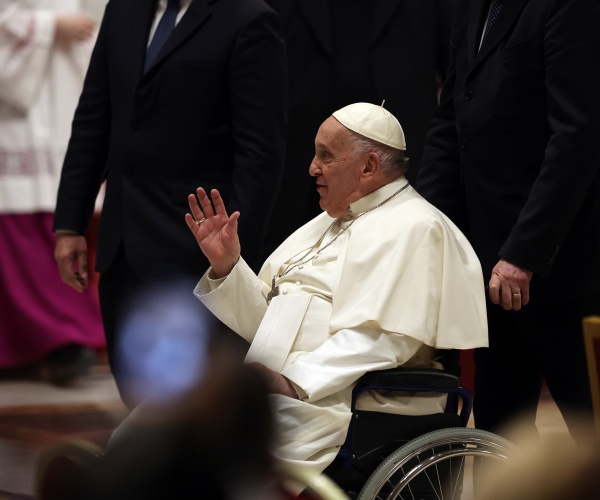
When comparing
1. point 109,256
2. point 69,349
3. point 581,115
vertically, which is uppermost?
point 581,115

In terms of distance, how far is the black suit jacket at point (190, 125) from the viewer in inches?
161

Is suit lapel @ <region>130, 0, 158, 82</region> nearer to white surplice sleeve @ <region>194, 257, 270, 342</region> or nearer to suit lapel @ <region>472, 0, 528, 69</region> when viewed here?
white surplice sleeve @ <region>194, 257, 270, 342</region>

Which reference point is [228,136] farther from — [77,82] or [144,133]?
[77,82]

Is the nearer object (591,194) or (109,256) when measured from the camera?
(591,194)

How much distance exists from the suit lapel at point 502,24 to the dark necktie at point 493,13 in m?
0.03

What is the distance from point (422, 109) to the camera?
16.6ft

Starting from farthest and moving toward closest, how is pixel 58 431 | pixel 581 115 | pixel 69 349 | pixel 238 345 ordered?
pixel 69 349, pixel 58 431, pixel 238 345, pixel 581 115

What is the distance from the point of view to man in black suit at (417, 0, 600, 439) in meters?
3.26

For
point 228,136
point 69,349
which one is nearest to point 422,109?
point 228,136

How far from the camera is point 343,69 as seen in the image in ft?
16.3

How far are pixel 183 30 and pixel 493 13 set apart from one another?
109 centimetres

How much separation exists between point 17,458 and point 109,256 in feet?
Result: 3.17

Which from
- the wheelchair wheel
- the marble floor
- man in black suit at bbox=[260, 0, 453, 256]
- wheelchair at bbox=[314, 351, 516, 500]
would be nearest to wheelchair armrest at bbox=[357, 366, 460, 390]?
wheelchair at bbox=[314, 351, 516, 500]

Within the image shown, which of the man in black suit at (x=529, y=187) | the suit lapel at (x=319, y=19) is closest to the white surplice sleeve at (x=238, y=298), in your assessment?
the man in black suit at (x=529, y=187)
